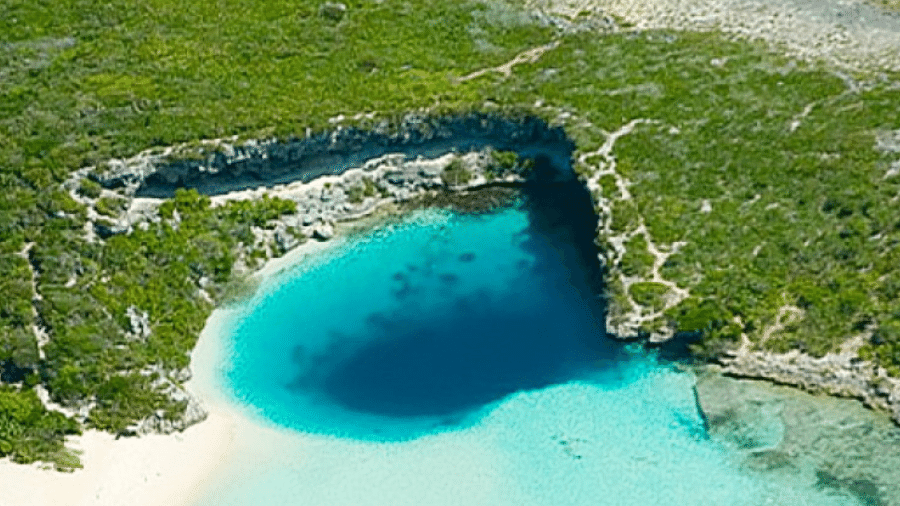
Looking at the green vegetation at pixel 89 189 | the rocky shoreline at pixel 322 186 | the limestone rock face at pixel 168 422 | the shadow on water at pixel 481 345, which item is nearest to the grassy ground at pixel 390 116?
the limestone rock face at pixel 168 422

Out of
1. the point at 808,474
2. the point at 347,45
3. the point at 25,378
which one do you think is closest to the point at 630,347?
the point at 808,474

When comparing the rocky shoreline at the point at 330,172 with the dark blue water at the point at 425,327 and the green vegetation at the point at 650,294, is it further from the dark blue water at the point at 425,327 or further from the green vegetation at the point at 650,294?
the green vegetation at the point at 650,294

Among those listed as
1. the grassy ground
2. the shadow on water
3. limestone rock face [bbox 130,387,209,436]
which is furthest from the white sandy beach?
the shadow on water

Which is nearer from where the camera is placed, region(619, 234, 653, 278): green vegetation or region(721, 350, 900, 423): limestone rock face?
region(721, 350, 900, 423): limestone rock face

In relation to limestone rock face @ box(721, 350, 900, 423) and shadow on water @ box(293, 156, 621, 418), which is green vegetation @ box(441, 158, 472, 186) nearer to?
shadow on water @ box(293, 156, 621, 418)

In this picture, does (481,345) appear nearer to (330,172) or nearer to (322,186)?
(322,186)

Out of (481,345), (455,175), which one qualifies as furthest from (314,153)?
(481,345)
